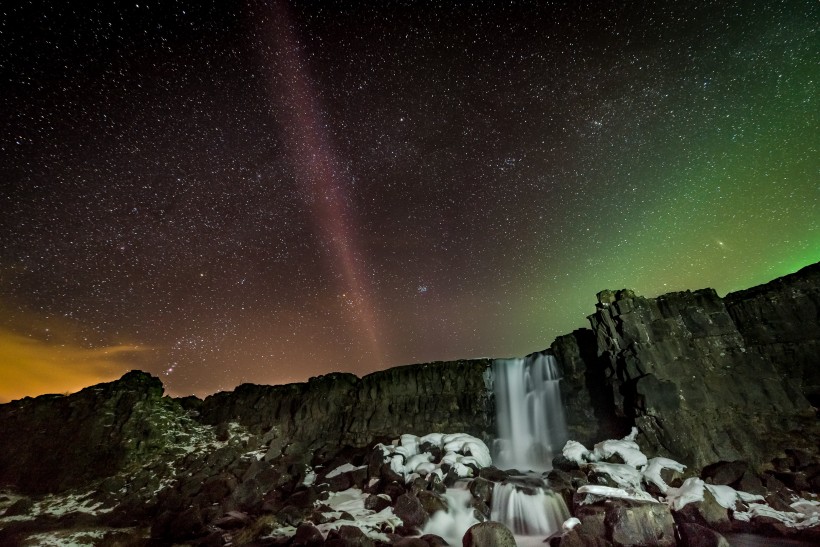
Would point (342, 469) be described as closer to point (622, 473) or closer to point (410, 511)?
point (410, 511)

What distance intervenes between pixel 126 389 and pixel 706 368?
1354 inches

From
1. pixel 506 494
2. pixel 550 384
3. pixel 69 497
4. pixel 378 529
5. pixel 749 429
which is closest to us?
pixel 378 529

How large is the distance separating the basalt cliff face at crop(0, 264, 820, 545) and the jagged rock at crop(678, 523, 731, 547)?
3913 mm

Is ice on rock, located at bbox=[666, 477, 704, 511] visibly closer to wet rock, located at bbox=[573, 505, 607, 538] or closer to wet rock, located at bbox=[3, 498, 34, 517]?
wet rock, located at bbox=[573, 505, 607, 538]

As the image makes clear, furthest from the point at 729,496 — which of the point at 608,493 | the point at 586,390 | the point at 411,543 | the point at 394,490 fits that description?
the point at 394,490

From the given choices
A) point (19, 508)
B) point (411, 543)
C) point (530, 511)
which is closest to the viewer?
point (411, 543)

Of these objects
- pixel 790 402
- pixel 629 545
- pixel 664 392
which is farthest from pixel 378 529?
pixel 790 402

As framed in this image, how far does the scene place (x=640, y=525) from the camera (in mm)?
10133

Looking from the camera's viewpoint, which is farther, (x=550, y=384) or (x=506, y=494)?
(x=550, y=384)

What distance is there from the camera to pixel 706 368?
1727 centimetres

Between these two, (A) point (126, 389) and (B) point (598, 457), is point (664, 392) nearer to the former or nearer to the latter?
(B) point (598, 457)

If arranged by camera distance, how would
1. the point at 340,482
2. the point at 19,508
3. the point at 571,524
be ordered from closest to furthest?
the point at 571,524
the point at 19,508
the point at 340,482

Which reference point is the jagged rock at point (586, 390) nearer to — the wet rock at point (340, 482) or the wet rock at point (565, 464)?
the wet rock at point (565, 464)

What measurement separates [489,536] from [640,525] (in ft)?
14.7
